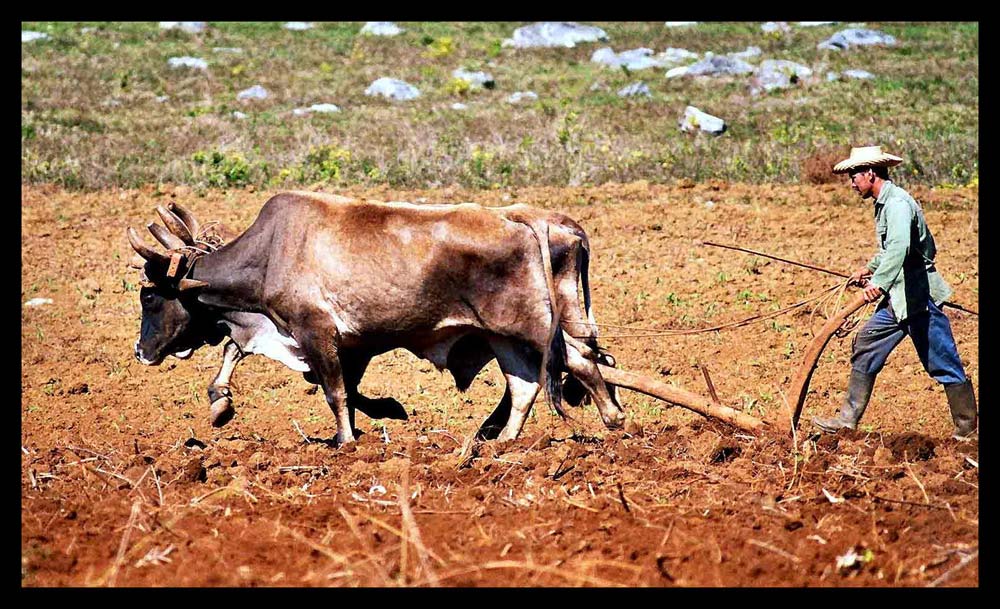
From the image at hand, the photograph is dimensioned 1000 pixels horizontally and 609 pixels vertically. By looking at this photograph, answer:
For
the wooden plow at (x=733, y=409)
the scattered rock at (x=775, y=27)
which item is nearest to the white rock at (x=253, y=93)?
the scattered rock at (x=775, y=27)

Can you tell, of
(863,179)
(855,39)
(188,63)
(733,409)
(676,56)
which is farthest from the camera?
(855,39)

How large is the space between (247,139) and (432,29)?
52.9 feet

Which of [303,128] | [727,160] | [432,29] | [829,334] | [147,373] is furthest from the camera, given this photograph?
[432,29]

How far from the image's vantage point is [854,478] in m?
6.64

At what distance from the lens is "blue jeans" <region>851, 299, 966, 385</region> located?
736 centimetres

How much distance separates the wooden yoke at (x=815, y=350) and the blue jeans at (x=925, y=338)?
30 centimetres

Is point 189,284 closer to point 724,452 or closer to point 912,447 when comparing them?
point 724,452

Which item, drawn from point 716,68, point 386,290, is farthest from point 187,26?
point 386,290

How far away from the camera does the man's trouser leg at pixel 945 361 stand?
736 cm

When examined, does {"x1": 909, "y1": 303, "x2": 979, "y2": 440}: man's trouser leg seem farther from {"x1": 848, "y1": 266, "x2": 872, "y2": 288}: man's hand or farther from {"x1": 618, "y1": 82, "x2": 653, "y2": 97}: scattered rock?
{"x1": 618, "y1": 82, "x2": 653, "y2": 97}: scattered rock

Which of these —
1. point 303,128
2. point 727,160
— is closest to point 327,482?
point 727,160

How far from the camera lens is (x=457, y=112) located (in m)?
23.6

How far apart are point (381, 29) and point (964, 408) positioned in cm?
2919

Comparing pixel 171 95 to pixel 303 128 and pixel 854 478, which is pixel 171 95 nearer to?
pixel 303 128
